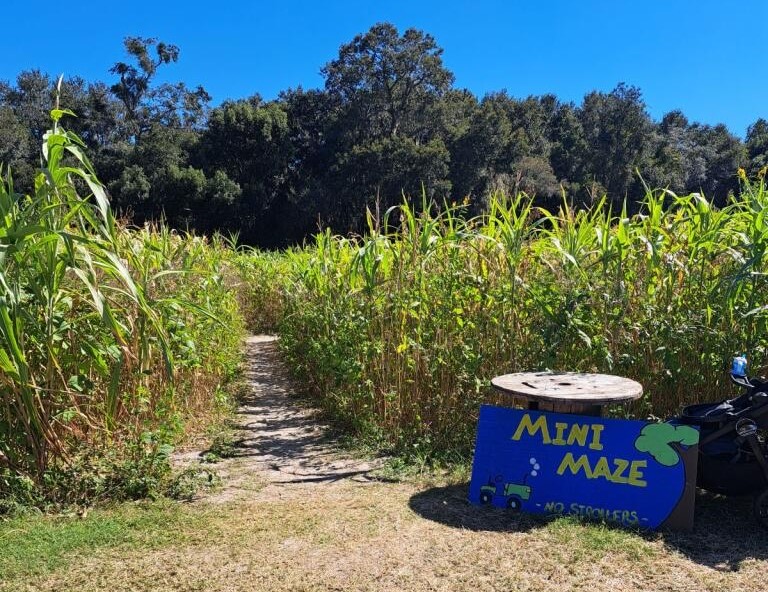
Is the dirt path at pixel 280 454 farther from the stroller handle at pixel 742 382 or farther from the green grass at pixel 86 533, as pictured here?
the stroller handle at pixel 742 382

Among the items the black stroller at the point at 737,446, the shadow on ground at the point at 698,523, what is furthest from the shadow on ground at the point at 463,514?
the black stroller at the point at 737,446

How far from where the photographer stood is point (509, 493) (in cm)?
280

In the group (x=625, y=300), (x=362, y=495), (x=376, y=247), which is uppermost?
(x=376, y=247)

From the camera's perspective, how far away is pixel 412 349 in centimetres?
382

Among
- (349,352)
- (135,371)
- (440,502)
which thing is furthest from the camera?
(349,352)

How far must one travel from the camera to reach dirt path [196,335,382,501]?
328cm

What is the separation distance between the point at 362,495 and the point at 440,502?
420 millimetres

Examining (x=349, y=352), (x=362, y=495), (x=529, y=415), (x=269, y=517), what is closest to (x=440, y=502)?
(x=362, y=495)

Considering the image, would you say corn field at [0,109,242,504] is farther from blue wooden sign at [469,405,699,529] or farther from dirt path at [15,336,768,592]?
blue wooden sign at [469,405,699,529]

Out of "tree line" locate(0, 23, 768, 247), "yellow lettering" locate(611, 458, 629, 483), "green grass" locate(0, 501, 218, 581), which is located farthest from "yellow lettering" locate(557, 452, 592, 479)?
"tree line" locate(0, 23, 768, 247)

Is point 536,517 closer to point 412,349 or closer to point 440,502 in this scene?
point 440,502

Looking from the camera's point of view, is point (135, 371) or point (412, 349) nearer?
point (135, 371)

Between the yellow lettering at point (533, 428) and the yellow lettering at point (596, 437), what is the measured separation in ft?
0.66

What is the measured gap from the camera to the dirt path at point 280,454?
3.28 metres
